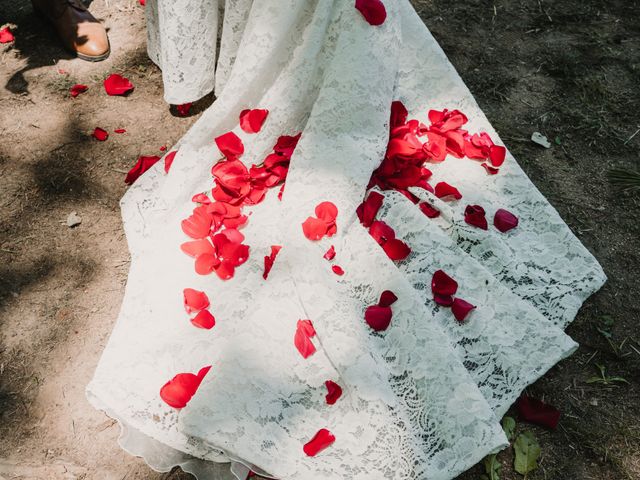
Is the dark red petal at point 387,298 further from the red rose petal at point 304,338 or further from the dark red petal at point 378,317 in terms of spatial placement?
the red rose petal at point 304,338

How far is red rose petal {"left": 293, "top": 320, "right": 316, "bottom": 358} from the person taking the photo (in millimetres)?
1595

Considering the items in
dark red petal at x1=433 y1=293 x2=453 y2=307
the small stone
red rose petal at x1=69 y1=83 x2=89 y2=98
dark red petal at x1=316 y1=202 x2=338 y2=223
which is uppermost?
dark red petal at x1=316 y1=202 x2=338 y2=223

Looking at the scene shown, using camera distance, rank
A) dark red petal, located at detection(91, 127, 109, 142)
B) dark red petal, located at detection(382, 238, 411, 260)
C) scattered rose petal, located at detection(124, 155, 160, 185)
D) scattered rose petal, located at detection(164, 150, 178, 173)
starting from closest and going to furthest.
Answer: dark red petal, located at detection(382, 238, 411, 260) < scattered rose petal, located at detection(164, 150, 178, 173) < scattered rose petal, located at detection(124, 155, 160, 185) < dark red petal, located at detection(91, 127, 109, 142)

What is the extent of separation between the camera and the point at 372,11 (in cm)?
183

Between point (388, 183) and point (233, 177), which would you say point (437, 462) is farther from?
point (233, 177)

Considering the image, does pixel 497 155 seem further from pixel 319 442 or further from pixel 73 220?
pixel 73 220

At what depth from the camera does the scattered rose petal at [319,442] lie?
1484 mm

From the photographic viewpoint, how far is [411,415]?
1543 millimetres

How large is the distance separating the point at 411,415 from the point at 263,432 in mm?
419

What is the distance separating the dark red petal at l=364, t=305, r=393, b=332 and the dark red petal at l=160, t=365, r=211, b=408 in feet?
1.74

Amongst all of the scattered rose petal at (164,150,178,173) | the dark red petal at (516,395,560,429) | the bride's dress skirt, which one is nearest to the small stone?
the bride's dress skirt

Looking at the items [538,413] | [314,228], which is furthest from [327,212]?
[538,413]

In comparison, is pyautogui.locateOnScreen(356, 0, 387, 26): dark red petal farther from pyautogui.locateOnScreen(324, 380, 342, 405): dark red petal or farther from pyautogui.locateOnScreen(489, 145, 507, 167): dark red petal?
pyautogui.locateOnScreen(324, 380, 342, 405): dark red petal

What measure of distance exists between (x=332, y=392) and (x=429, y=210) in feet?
2.50
